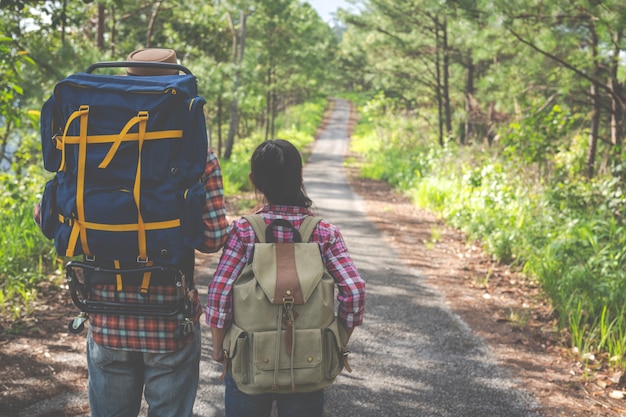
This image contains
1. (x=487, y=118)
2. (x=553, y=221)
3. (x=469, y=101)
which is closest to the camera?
(x=553, y=221)

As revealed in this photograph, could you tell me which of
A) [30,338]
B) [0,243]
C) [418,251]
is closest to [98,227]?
[30,338]

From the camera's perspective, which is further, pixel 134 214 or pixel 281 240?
pixel 281 240

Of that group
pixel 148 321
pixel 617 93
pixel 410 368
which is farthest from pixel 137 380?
pixel 617 93

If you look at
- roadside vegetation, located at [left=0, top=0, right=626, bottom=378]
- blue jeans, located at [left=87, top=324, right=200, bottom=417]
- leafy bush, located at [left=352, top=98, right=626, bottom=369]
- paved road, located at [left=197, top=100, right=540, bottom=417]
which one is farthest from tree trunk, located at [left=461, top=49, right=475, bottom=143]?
blue jeans, located at [left=87, top=324, right=200, bottom=417]

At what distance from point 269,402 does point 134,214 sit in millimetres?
876

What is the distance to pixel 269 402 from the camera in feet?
6.88

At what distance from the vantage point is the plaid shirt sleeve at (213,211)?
192cm

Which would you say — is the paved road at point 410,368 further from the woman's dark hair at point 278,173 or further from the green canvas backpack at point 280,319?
the woman's dark hair at point 278,173

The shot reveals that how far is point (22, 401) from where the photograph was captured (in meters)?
3.28

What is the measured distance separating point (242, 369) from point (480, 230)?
22.7ft

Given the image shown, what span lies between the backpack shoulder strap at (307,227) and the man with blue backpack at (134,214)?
11.3 inches

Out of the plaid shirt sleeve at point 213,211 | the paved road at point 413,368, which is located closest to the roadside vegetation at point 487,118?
the paved road at point 413,368

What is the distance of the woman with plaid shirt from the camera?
200 centimetres

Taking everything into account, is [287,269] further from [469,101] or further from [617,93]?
[469,101]
